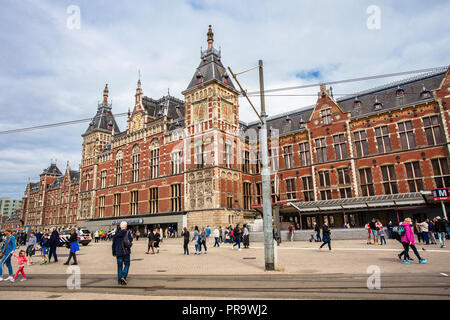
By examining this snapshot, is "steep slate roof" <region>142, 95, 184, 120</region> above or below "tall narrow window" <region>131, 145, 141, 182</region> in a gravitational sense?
above

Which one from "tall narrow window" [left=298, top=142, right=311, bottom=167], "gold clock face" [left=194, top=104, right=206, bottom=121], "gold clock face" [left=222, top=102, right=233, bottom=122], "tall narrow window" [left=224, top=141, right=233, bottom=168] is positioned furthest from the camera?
"gold clock face" [left=222, top=102, right=233, bottom=122]

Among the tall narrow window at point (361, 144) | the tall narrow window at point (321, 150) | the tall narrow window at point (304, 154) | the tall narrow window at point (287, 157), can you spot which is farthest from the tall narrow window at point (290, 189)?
the tall narrow window at point (361, 144)

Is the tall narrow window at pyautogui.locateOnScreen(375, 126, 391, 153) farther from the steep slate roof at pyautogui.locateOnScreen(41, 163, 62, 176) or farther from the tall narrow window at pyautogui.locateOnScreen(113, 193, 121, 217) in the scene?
the steep slate roof at pyautogui.locateOnScreen(41, 163, 62, 176)

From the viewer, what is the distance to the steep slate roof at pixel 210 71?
37344mm

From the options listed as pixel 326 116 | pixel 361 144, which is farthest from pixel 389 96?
pixel 326 116

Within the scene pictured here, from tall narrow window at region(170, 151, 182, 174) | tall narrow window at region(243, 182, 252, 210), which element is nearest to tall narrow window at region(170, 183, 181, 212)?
tall narrow window at region(170, 151, 182, 174)

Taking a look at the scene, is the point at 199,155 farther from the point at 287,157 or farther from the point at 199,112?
the point at 287,157

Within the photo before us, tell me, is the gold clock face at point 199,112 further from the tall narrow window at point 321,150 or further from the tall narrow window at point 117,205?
the tall narrow window at point 117,205

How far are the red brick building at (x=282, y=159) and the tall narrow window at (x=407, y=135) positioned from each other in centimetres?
11

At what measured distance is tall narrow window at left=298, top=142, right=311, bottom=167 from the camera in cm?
3548

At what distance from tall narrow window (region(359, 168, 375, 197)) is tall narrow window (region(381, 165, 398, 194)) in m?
1.25

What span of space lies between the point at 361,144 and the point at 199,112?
19.8 m

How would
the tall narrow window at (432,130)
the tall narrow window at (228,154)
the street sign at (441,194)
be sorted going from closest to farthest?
1. the street sign at (441,194)
2. the tall narrow window at (432,130)
3. the tall narrow window at (228,154)

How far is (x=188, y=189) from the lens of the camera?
3578 cm
